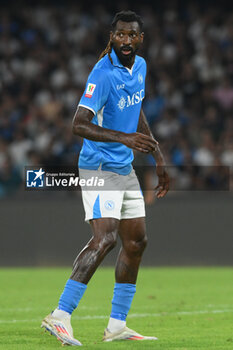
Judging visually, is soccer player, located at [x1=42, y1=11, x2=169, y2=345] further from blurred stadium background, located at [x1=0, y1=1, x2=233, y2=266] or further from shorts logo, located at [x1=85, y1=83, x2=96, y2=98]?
blurred stadium background, located at [x1=0, y1=1, x2=233, y2=266]

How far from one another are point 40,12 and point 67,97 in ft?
10.5

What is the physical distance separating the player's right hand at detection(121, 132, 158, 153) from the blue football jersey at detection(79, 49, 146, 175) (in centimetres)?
43

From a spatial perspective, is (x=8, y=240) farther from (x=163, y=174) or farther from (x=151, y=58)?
(x=163, y=174)

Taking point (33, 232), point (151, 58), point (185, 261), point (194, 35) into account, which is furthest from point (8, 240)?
point (194, 35)

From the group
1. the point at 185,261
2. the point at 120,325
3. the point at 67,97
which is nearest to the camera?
the point at 120,325

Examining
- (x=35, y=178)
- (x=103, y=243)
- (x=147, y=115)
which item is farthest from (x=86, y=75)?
(x=103, y=243)

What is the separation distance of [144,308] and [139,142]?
3353mm

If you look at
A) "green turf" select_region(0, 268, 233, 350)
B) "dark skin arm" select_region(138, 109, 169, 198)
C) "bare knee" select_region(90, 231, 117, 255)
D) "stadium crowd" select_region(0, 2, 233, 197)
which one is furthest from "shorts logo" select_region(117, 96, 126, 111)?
"stadium crowd" select_region(0, 2, 233, 197)

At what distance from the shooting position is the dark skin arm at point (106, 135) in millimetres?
5289

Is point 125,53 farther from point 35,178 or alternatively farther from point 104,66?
point 35,178

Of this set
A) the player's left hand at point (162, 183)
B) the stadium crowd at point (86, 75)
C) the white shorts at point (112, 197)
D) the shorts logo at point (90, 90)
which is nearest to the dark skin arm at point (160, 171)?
the player's left hand at point (162, 183)

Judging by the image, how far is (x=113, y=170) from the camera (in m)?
5.87

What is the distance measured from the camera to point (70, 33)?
18.1m

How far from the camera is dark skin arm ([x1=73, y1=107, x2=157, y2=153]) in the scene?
208 inches
